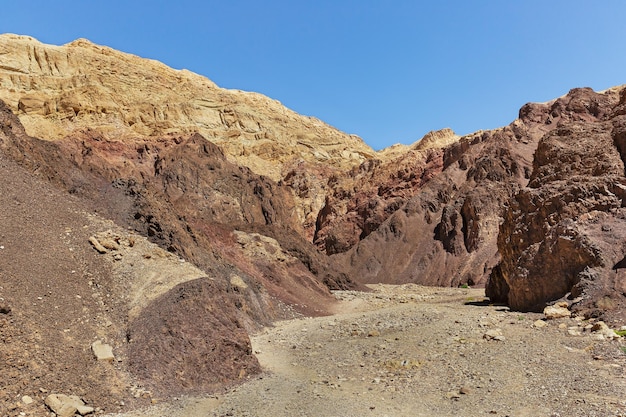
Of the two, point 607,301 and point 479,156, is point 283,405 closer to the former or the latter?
point 607,301

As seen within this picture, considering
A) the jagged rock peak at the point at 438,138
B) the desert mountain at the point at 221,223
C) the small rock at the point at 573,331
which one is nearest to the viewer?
the desert mountain at the point at 221,223

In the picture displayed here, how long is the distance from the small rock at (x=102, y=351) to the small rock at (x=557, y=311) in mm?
14024

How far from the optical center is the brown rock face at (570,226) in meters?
18.2

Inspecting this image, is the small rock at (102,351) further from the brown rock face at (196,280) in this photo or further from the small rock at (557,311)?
the small rock at (557,311)

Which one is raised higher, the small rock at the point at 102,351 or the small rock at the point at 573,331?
the small rock at the point at 573,331

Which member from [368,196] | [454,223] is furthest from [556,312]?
[368,196]

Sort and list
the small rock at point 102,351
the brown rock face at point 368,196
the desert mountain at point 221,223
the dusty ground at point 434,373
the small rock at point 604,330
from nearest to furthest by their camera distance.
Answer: the dusty ground at point 434,373 → the small rock at point 102,351 → the desert mountain at point 221,223 → the small rock at point 604,330 → the brown rock face at point 368,196

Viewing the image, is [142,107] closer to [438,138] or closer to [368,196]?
[368,196]

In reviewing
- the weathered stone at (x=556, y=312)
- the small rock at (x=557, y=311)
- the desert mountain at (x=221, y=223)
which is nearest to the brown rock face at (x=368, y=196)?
the desert mountain at (x=221, y=223)

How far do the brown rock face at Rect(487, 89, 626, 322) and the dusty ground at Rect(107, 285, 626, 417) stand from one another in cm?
188

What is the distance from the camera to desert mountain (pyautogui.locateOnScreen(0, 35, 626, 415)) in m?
13.3

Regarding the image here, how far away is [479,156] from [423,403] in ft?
171

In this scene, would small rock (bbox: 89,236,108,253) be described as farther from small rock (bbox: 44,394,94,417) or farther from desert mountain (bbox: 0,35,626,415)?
small rock (bbox: 44,394,94,417)

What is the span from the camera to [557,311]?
1778 centimetres
